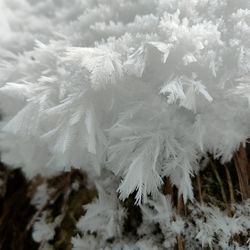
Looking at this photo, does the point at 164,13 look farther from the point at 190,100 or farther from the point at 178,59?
the point at 190,100

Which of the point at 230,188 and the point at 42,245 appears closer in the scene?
the point at 230,188

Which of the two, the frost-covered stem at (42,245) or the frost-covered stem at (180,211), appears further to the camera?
the frost-covered stem at (42,245)

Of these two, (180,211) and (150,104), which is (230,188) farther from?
(150,104)

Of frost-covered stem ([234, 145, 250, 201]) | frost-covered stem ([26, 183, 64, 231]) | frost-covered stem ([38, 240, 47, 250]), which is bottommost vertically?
frost-covered stem ([38, 240, 47, 250])

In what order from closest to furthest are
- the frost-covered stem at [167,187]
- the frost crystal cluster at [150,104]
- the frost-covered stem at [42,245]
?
the frost crystal cluster at [150,104]
the frost-covered stem at [167,187]
the frost-covered stem at [42,245]

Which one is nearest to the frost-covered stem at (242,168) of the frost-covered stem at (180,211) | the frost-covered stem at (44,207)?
the frost-covered stem at (180,211)

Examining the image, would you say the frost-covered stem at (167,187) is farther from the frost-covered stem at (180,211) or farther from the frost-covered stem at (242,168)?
the frost-covered stem at (242,168)

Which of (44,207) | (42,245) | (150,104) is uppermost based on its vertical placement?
(150,104)

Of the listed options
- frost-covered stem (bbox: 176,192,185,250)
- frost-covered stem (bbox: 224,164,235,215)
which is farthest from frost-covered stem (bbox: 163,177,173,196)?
frost-covered stem (bbox: 224,164,235,215)

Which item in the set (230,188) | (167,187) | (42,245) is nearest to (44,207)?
(42,245)

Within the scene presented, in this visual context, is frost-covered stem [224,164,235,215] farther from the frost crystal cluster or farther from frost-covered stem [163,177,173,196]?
frost-covered stem [163,177,173,196]
